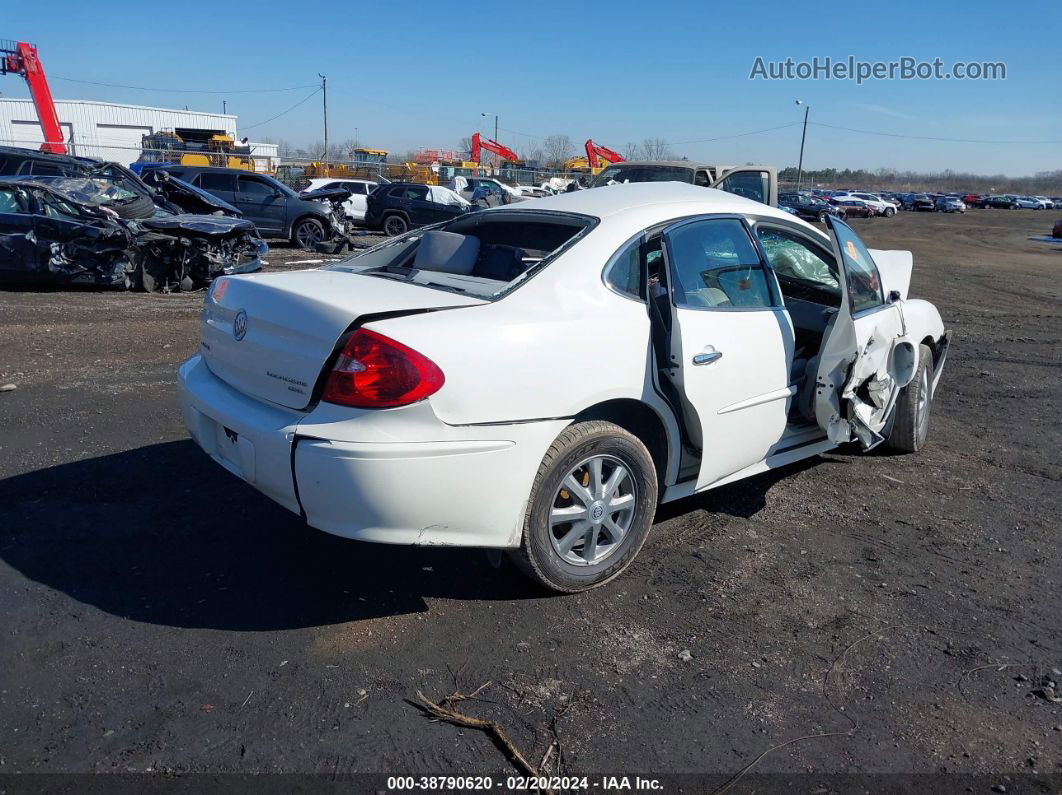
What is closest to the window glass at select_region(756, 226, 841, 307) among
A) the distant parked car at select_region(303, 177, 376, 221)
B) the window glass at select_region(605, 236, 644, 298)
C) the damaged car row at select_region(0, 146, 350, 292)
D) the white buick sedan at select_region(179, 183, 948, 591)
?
the white buick sedan at select_region(179, 183, 948, 591)

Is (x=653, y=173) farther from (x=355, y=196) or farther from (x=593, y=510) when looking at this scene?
(x=355, y=196)

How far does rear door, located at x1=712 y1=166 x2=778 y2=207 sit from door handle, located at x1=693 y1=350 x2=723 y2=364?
10.6 meters

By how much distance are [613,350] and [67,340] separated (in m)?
6.90

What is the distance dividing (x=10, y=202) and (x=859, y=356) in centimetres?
1091

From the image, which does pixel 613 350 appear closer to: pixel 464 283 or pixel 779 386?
pixel 464 283

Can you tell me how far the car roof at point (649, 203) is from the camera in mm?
3924

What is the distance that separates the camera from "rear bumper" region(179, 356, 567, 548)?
2939 mm

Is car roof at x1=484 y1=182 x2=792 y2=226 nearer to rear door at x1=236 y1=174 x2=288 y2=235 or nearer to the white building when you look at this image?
rear door at x1=236 y1=174 x2=288 y2=235

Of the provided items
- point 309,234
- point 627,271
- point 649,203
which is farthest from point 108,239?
point 627,271

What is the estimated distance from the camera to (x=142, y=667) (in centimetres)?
297

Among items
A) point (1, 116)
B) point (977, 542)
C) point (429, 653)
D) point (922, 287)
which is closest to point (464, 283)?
point (429, 653)

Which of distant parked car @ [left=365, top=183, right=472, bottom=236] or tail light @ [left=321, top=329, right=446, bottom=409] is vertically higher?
distant parked car @ [left=365, top=183, right=472, bottom=236]

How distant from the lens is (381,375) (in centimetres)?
298

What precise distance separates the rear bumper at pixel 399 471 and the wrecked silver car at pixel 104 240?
7948 millimetres
